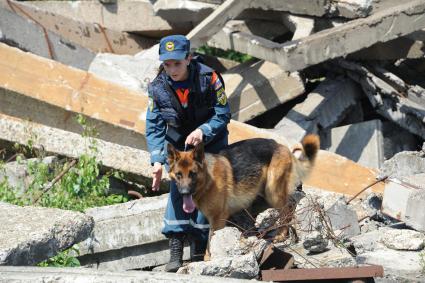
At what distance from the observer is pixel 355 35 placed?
784cm

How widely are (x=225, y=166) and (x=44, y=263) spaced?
1488 millimetres

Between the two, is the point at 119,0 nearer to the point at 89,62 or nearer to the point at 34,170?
the point at 89,62

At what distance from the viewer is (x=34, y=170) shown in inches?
287

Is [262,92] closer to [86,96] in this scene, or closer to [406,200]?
[86,96]

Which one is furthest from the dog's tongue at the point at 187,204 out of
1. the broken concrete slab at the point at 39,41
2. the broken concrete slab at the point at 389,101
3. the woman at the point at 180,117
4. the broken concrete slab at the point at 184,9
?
the broken concrete slab at the point at 39,41

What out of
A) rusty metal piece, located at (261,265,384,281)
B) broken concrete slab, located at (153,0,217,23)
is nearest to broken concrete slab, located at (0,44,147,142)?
broken concrete slab, located at (153,0,217,23)

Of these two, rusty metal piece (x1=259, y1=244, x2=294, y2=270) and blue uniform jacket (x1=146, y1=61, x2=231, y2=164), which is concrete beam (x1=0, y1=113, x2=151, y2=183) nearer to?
blue uniform jacket (x1=146, y1=61, x2=231, y2=164)

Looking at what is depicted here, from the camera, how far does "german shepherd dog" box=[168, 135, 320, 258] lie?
584 cm

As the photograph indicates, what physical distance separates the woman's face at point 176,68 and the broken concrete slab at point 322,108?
92.0 inches

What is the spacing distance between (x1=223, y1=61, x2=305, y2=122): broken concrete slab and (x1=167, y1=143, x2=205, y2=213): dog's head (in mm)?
2695

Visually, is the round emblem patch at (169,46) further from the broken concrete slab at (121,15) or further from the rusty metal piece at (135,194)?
the broken concrete slab at (121,15)

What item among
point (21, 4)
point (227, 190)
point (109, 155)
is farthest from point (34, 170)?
point (21, 4)

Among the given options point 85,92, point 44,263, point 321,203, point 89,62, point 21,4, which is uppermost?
point 21,4

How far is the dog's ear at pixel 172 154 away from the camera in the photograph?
5.77 metres
